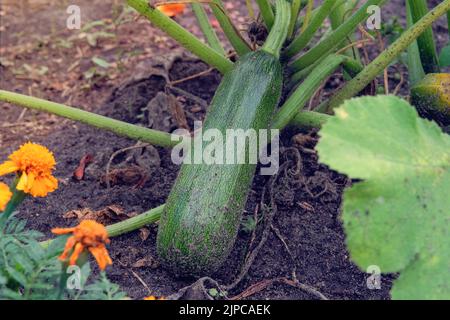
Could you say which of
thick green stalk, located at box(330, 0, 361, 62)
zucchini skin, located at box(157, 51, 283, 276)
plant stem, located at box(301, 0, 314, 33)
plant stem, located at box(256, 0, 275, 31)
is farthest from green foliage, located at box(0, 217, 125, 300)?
thick green stalk, located at box(330, 0, 361, 62)

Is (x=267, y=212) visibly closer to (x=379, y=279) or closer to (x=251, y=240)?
(x=251, y=240)

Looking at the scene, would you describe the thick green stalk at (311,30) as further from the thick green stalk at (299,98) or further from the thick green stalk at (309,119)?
the thick green stalk at (309,119)

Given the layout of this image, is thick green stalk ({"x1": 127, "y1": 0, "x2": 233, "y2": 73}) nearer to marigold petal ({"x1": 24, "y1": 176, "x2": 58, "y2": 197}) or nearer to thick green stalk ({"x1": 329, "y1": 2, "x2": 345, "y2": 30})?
thick green stalk ({"x1": 329, "y1": 2, "x2": 345, "y2": 30})

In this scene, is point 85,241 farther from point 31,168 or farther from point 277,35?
point 277,35

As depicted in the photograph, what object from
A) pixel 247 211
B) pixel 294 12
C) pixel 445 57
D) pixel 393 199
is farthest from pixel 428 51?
pixel 393 199
